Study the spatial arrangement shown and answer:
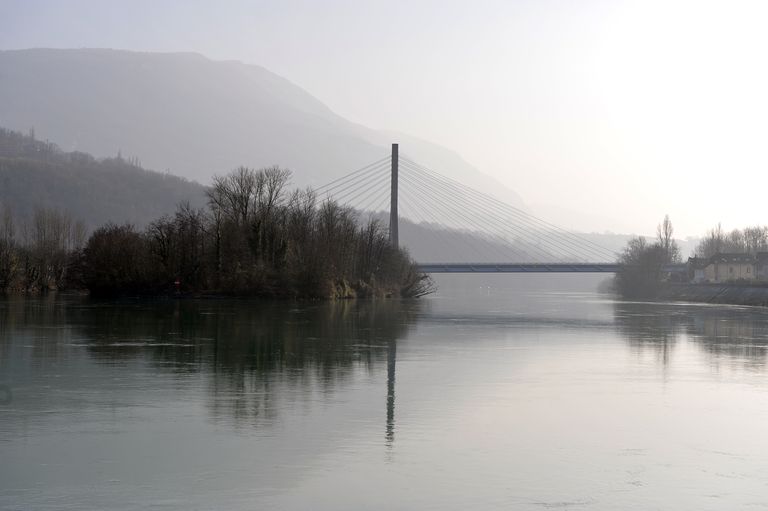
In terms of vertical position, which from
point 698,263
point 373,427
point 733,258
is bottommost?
point 373,427

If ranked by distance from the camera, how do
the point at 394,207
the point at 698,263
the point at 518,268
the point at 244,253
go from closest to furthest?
the point at 244,253 → the point at 394,207 → the point at 518,268 → the point at 698,263

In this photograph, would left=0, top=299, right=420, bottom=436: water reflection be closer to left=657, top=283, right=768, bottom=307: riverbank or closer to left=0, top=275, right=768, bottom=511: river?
left=0, top=275, right=768, bottom=511: river

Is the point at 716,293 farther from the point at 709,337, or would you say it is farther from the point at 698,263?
the point at 709,337

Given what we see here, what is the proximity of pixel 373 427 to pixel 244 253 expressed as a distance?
62.1 metres

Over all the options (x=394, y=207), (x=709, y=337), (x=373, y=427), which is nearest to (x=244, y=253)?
(x=394, y=207)

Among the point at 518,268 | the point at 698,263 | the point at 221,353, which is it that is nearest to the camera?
the point at 221,353

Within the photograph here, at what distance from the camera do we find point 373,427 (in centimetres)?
1446

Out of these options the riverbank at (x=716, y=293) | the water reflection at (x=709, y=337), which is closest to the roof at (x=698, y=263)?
the riverbank at (x=716, y=293)

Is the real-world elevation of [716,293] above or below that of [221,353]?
above

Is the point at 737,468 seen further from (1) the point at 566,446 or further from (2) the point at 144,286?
(2) the point at 144,286

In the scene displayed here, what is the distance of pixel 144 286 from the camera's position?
7625 cm

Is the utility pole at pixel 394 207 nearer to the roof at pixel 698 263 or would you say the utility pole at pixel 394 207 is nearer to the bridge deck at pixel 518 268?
the bridge deck at pixel 518 268

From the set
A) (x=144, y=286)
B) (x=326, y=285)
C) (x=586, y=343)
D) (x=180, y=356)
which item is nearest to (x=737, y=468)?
(x=180, y=356)

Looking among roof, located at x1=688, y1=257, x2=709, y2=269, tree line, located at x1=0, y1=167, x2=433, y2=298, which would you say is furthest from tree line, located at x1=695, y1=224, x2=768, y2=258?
tree line, located at x1=0, y1=167, x2=433, y2=298
